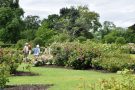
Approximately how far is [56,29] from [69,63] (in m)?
41.5

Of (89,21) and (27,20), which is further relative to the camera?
(27,20)

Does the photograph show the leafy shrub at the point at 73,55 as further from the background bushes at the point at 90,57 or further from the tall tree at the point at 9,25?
the tall tree at the point at 9,25

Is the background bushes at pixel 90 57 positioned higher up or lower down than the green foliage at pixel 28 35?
lower down

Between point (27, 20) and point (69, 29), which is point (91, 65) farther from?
point (27, 20)

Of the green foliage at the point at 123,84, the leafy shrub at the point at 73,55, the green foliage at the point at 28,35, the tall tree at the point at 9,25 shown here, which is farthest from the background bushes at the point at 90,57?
the green foliage at the point at 28,35

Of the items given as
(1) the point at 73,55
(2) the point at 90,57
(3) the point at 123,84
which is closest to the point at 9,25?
(1) the point at 73,55

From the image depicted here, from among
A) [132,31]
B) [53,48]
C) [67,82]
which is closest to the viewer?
[67,82]

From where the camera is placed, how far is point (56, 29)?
72250 mm

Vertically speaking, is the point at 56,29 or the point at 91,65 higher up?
the point at 56,29

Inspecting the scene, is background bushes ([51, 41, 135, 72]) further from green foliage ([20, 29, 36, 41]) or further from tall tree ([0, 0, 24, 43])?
green foliage ([20, 29, 36, 41])

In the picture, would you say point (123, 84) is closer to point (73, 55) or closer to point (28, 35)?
point (73, 55)

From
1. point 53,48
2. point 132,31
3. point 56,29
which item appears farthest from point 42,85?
point 132,31

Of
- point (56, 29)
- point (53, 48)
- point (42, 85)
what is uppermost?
point (56, 29)

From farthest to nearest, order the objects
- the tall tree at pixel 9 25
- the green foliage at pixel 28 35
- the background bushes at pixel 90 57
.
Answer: the green foliage at pixel 28 35 < the tall tree at pixel 9 25 < the background bushes at pixel 90 57
